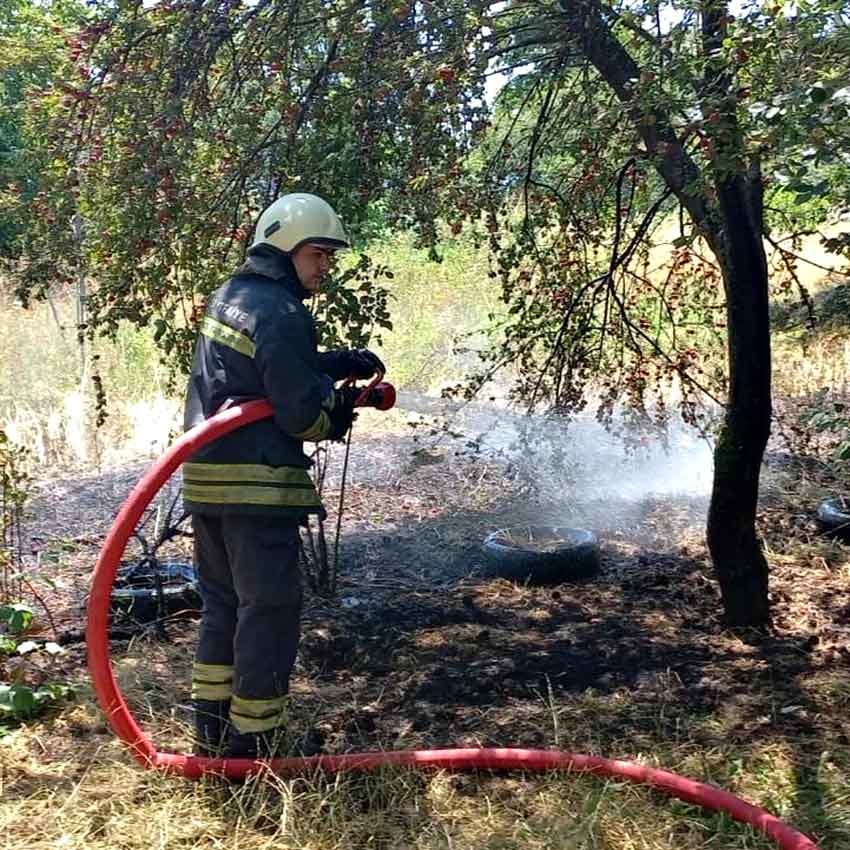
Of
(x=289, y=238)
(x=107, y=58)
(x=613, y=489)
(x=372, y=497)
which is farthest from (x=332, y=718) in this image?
(x=613, y=489)

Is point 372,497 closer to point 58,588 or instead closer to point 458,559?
point 458,559

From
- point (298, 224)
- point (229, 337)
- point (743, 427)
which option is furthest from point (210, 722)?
point (743, 427)

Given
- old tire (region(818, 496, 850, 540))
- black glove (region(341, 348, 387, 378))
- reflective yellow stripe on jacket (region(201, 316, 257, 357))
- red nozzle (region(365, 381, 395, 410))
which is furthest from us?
old tire (region(818, 496, 850, 540))

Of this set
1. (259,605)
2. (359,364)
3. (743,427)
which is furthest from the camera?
(743,427)

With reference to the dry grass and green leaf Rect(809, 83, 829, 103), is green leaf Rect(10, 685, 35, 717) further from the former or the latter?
green leaf Rect(809, 83, 829, 103)

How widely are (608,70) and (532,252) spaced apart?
4.47 feet

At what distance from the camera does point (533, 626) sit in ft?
15.0

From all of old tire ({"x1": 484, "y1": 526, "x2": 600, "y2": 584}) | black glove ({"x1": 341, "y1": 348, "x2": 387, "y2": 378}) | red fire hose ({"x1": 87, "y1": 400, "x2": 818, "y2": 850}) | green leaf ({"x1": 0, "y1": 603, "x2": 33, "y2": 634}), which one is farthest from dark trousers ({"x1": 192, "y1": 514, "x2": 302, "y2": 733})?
old tire ({"x1": 484, "y1": 526, "x2": 600, "y2": 584})

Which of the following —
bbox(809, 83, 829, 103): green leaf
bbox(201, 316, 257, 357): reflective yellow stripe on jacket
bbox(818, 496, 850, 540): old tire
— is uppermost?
bbox(809, 83, 829, 103): green leaf

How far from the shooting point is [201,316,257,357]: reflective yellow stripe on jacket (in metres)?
3.10

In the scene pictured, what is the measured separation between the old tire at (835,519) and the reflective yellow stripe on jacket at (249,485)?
358cm

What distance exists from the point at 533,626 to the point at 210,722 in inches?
66.9

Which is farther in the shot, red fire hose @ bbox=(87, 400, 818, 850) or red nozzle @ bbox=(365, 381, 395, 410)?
red nozzle @ bbox=(365, 381, 395, 410)

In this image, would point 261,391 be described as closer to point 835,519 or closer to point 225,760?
point 225,760
